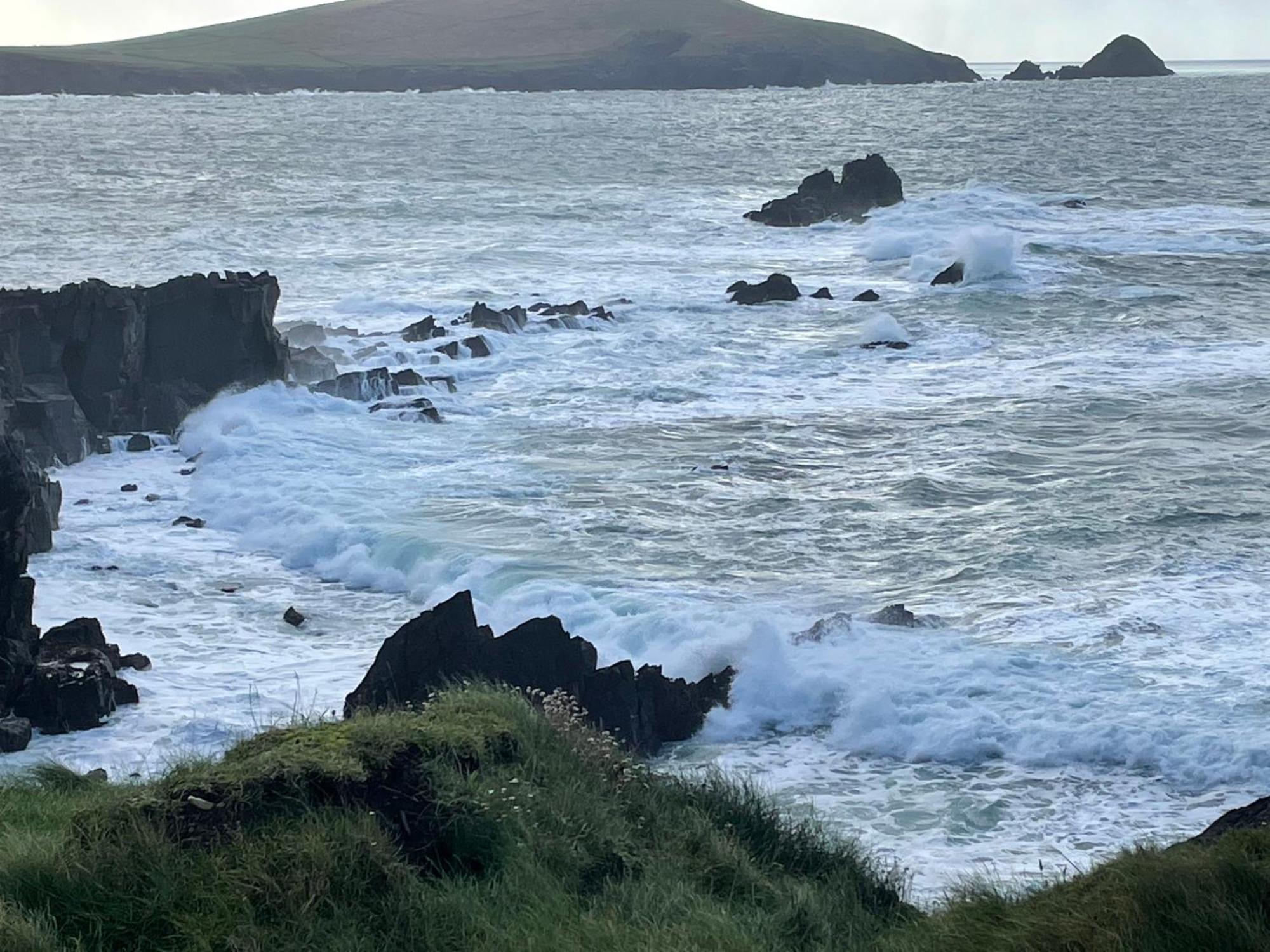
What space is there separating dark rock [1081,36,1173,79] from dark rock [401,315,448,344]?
7134 inches

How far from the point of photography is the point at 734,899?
6430 mm

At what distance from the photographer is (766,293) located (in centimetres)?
3584

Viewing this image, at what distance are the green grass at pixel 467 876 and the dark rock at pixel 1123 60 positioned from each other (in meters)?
203

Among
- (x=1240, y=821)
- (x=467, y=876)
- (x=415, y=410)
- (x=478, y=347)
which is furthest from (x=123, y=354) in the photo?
(x=1240, y=821)

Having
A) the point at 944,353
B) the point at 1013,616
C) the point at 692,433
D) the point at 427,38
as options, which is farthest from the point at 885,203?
the point at 427,38

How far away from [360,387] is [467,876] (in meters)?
20.1

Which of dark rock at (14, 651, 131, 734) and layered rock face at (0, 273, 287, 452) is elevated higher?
layered rock face at (0, 273, 287, 452)

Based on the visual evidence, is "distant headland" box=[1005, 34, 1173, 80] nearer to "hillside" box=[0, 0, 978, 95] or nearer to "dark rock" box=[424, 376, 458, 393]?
"hillside" box=[0, 0, 978, 95]

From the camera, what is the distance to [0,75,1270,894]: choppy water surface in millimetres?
11586

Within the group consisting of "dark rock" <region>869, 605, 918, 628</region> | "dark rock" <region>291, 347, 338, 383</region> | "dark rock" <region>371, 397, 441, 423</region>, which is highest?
"dark rock" <region>291, 347, 338, 383</region>

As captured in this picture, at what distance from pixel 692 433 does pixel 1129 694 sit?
1139 centimetres

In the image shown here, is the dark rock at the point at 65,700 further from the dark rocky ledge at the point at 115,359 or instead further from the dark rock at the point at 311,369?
the dark rock at the point at 311,369

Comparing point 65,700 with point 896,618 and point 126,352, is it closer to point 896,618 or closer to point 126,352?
point 896,618

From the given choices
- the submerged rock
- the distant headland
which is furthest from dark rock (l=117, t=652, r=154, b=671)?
the distant headland
